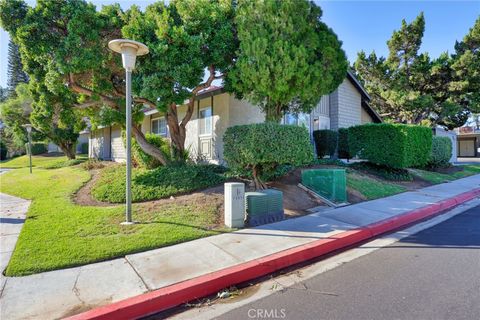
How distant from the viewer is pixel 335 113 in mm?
16422

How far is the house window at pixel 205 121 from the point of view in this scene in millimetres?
13102

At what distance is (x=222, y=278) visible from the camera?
375cm

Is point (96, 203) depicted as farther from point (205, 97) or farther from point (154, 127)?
point (154, 127)

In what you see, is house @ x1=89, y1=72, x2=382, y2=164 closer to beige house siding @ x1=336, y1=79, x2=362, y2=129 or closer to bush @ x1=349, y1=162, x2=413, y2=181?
beige house siding @ x1=336, y1=79, x2=362, y2=129

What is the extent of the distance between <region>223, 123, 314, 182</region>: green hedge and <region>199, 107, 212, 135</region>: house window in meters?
5.19

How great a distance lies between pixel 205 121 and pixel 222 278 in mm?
10387

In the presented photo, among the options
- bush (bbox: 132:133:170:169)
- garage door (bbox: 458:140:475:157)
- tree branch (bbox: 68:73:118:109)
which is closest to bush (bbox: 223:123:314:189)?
bush (bbox: 132:133:170:169)

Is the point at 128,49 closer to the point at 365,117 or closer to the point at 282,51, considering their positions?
the point at 282,51

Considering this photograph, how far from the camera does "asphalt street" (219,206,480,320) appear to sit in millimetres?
3023

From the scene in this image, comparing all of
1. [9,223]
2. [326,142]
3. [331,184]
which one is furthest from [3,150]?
[331,184]

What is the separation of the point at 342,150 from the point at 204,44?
9642 millimetres

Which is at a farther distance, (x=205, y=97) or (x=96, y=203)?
(x=205, y=97)

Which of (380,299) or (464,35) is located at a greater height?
(464,35)

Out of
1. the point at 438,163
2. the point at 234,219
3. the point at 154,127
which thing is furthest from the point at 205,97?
the point at 438,163
